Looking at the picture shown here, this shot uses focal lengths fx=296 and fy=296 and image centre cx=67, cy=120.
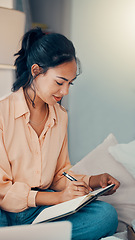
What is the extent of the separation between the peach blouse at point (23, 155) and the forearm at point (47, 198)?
0.02 meters

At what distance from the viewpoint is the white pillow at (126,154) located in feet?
3.66

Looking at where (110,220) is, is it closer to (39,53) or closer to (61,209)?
(61,209)

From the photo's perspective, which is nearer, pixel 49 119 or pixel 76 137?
pixel 49 119

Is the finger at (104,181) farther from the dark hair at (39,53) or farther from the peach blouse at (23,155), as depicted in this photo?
the dark hair at (39,53)

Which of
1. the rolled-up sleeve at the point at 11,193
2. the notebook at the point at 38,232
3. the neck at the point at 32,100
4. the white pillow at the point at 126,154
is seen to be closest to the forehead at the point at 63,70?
the neck at the point at 32,100

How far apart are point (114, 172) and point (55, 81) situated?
0.42 metres

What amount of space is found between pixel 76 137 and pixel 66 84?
1.08ft

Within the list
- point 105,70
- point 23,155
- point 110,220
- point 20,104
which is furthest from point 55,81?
point 110,220

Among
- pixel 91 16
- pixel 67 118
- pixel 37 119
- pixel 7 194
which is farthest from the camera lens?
pixel 91 16

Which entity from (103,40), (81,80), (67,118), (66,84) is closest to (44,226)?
(66,84)

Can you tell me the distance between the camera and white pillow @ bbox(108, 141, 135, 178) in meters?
1.12

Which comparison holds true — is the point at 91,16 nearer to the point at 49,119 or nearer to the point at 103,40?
the point at 103,40

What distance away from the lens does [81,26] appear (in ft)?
4.18

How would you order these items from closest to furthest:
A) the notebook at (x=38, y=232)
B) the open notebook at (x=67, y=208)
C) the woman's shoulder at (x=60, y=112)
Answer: the notebook at (x=38, y=232) → the open notebook at (x=67, y=208) → the woman's shoulder at (x=60, y=112)
